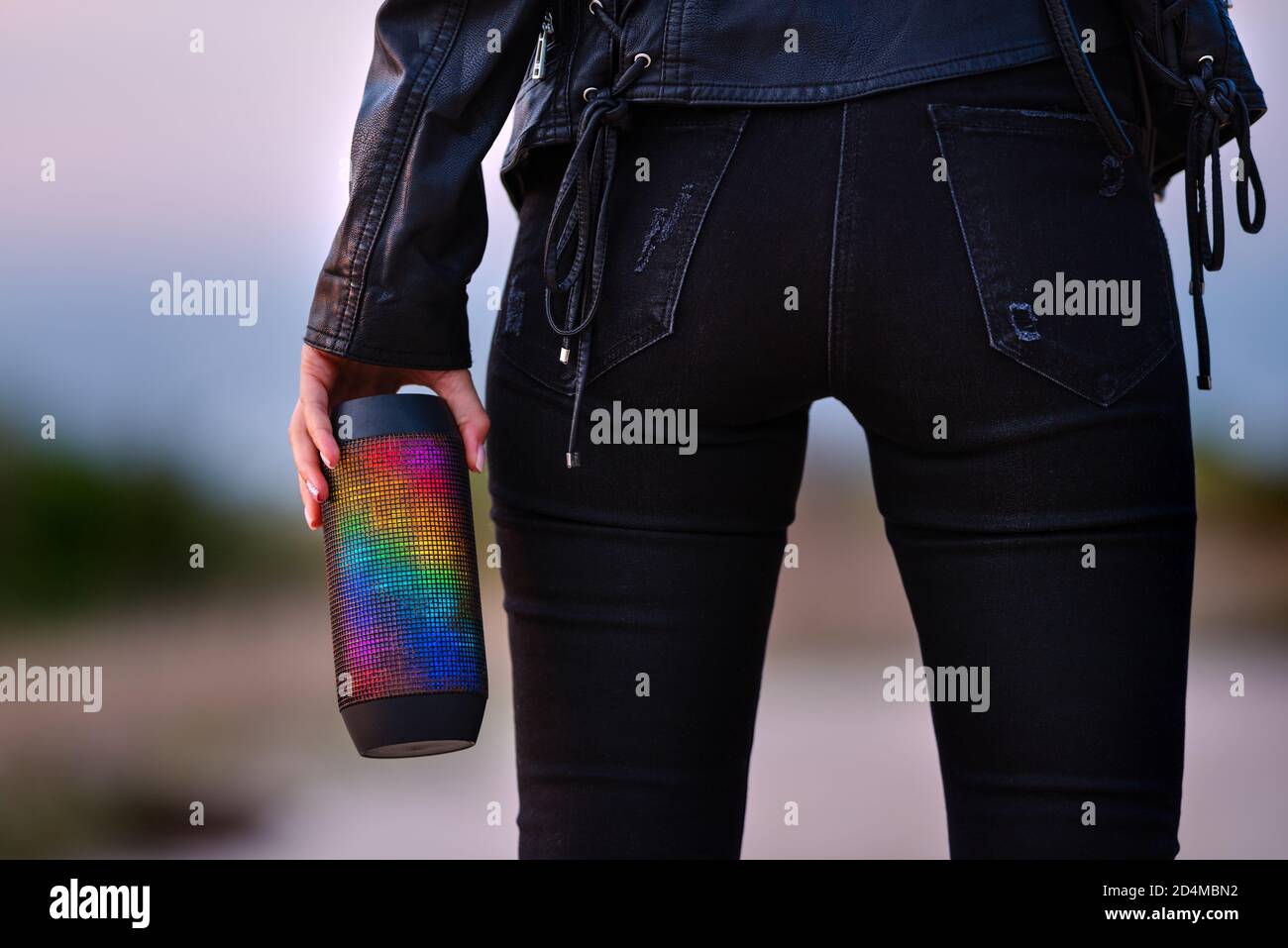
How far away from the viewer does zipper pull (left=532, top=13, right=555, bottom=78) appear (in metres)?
0.81

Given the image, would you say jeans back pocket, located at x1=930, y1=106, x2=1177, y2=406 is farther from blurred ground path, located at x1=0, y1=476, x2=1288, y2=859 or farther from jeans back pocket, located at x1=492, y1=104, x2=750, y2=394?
blurred ground path, located at x1=0, y1=476, x2=1288, y2=859

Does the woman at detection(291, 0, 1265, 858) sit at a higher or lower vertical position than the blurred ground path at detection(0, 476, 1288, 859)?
higher

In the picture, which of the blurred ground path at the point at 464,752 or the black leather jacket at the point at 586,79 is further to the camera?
the blurred ground path at the point at 464,752

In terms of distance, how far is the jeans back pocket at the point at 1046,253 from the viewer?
0.71 m

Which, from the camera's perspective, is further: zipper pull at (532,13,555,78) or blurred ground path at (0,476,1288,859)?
blurred ground path at (0,476,1288,859)

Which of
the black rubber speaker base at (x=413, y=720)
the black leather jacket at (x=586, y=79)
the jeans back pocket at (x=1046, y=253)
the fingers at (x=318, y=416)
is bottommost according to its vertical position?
the black rubber speaker base at (x=413, y=720)

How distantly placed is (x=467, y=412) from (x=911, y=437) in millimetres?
281

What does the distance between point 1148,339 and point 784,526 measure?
246mm

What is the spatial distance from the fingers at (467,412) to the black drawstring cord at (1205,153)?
44 centimetres

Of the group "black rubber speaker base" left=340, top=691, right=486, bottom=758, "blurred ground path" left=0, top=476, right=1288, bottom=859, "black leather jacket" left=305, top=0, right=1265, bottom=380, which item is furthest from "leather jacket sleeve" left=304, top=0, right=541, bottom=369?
"blurred ground path" left=0, top=476, right=1288, bottom=859

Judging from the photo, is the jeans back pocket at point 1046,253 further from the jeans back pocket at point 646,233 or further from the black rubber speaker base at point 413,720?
the black rubber speaker base at point 413,720

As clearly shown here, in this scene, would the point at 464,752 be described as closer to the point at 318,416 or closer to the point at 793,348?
the point at 318,416

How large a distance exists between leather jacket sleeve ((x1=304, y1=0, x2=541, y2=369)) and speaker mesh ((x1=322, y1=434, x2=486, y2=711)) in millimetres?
67

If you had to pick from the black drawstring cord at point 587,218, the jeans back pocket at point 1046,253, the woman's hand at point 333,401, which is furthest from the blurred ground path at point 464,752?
the jeans back pocket at point 1046,253
